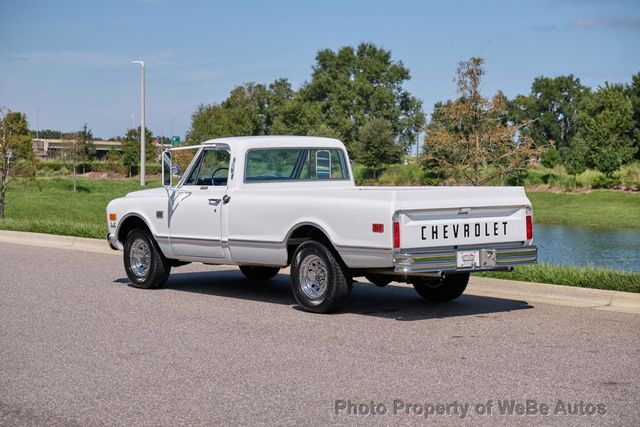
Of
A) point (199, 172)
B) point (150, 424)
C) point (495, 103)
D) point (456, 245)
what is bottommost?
point (150, 424)

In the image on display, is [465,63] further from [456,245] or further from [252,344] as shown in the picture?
[252,344]

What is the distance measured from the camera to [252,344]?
8.88m

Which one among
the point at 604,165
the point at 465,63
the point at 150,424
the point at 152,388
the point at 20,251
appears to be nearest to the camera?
the point at 150,424

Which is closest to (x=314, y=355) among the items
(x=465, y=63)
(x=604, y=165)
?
(x=465, y=63)

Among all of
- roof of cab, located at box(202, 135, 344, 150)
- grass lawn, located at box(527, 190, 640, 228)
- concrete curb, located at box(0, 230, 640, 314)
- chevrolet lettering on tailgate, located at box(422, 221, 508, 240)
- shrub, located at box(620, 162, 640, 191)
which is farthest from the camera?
shrub, located at box(620, 162, 640, 191)

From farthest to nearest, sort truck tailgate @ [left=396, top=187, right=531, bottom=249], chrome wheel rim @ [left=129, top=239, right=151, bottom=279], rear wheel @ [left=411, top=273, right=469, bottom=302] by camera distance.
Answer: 1. chrome wheel rim @ [left=129, top=239, right=151, bottom=279]
2. rear wheel @ [left=411, top=273, right=469, bottom=302]
3. truck tailgate @ [left=396, top=187, right=531, bottom=249]

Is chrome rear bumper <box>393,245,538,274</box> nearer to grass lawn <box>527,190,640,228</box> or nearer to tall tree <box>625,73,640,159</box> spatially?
grass lawn <box>527,190,640,228</box>

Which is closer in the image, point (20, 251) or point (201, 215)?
point (201, 215)

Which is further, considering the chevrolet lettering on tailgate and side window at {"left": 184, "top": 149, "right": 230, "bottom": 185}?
side window at {"left": 184, "top": 149, "right": 230, "bottom": 185}

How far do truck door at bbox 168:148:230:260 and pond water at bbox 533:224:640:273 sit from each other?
9648 mm

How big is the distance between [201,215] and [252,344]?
11.7ft

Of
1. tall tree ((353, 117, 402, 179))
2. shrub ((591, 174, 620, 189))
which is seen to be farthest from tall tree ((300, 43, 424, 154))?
shrub ((591, 174, 620, 189))

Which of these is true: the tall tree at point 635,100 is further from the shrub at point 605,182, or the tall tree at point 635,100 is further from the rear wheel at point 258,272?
the rear wheel at point 258,272

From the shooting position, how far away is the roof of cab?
12125mm
